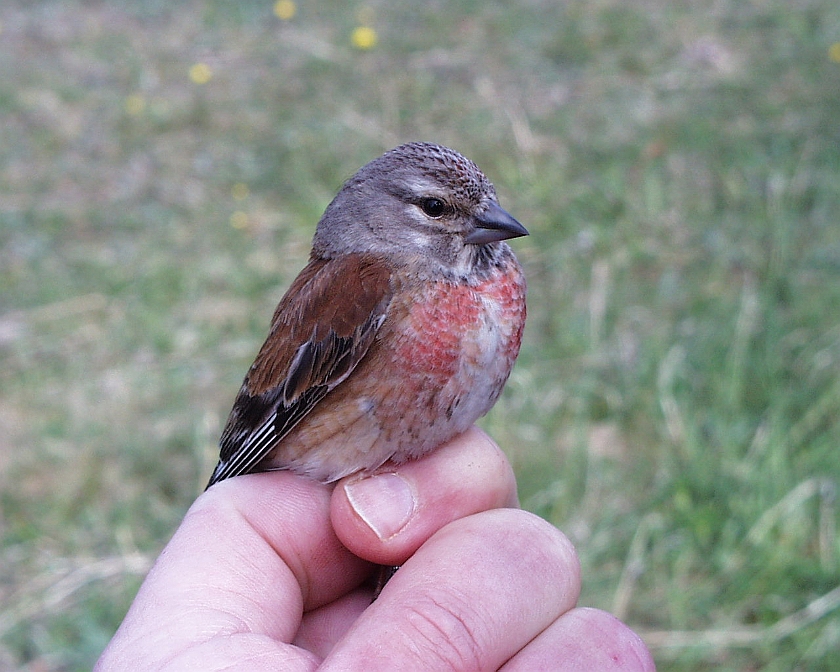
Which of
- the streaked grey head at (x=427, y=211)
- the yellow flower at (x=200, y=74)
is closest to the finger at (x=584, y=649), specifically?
the streaked grey head at (x=427, y=211)

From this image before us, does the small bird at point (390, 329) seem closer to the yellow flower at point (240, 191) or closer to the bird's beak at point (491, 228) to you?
the bird's beak at point (491, 228)

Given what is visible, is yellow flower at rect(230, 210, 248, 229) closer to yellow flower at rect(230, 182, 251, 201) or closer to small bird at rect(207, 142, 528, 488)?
yellow flower at rect(230, 182, 251, 201)

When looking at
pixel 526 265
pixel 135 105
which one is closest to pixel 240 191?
pixel 135 105

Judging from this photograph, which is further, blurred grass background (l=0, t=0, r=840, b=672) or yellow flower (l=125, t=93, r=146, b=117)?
yellow flower (l=125, t=93, r=146, b=117)

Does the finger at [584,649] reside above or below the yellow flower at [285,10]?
below

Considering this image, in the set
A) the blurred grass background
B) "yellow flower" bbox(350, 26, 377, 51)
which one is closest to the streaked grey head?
the blurred grass background

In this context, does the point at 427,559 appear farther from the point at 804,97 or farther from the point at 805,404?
the point at 804,97

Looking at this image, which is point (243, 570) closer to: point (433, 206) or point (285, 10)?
point (433, 206)
